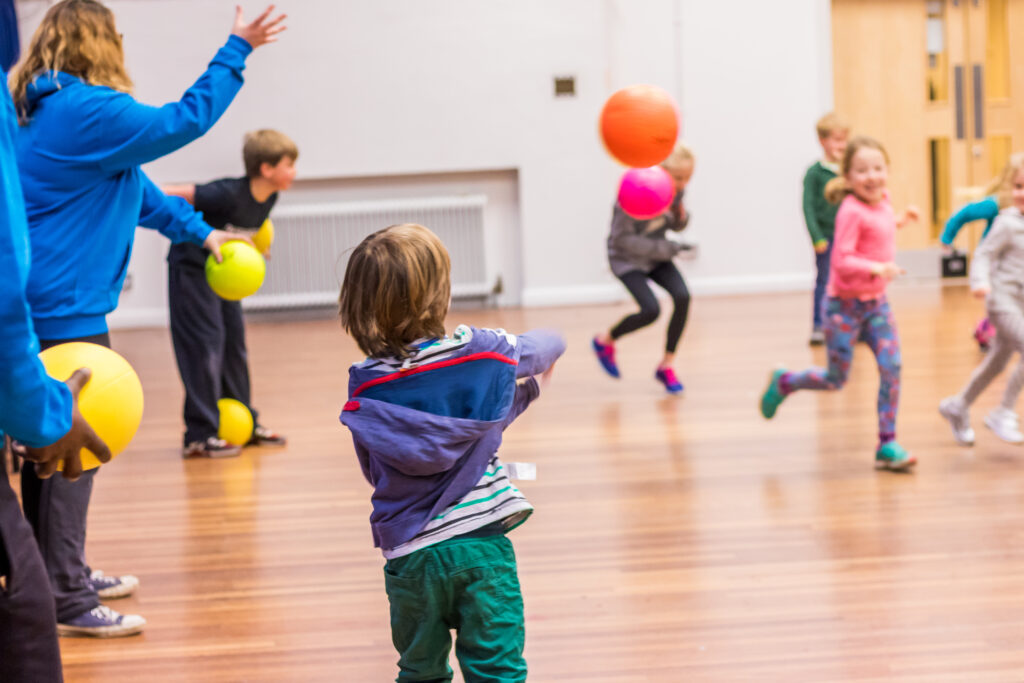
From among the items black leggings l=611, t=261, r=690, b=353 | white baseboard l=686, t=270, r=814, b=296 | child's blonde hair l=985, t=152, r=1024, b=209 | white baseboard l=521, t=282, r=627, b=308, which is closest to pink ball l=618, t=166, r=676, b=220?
black leggings l=611, t=261, r=690, b=353

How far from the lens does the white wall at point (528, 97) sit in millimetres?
9328

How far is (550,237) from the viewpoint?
9602mm

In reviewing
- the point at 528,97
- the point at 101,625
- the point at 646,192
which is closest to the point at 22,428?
the point at 101,625

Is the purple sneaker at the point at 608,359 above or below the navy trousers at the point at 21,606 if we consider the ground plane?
below

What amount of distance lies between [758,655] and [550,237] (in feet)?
24.3

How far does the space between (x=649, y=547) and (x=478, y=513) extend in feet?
4.81

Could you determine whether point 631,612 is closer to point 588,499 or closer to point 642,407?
point 588,499

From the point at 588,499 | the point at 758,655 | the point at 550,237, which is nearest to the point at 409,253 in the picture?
the point at 758,655

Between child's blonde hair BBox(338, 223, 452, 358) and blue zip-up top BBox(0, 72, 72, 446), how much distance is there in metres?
0.50

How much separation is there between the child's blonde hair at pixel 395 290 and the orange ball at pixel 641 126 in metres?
2.33

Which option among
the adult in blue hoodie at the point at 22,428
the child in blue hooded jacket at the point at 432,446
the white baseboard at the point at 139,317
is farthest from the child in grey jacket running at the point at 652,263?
the white baseboard at the point at 139,317

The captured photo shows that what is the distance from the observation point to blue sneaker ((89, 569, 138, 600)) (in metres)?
2.95

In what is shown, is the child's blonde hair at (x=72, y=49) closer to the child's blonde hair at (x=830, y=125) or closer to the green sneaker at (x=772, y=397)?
the green sneaker at (x=772, y=397)

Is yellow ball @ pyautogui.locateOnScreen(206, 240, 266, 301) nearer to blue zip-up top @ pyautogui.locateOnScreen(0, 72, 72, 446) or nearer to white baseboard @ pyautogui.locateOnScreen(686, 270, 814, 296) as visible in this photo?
blue zip-up top @ pyautogui.locateOnScreen(0, 72, 72, 446)
